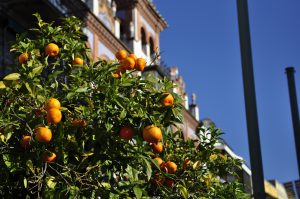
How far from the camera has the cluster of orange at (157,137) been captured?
516 centimetres

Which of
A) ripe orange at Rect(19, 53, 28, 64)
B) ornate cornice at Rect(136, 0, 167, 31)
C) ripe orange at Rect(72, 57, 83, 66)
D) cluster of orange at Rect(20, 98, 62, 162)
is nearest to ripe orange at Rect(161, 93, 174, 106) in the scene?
cluster of orange at Rect(20, 98, 62, 162)

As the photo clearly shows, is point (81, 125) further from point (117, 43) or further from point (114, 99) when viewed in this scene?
point (117, 43)

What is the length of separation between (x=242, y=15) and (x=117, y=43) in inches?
701

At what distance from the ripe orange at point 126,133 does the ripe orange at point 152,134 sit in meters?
0.18

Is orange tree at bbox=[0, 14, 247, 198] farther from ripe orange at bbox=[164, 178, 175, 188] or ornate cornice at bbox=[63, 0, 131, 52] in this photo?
ornate cornice at bbox=[63, 0, 131, 52]

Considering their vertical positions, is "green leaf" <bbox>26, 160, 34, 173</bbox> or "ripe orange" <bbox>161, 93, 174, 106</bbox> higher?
"ripe orange" <bbox>161, 93, 174, 106</bbox>

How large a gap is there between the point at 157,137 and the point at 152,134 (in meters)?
0.06

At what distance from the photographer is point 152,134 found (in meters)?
5.15

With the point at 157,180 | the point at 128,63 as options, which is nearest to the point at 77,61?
the point at 128,63

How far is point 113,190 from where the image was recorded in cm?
547

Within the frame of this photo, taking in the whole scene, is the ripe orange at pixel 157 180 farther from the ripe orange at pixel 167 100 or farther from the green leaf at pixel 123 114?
the green leaf at pixel 123 114

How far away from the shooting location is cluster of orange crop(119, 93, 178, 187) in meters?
Result: 5.16

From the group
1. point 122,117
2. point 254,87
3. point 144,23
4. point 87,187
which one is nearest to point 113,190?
point 87,187

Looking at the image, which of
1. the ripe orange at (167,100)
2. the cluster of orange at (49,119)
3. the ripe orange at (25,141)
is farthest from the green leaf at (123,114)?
the ripe orange at (25,141)
